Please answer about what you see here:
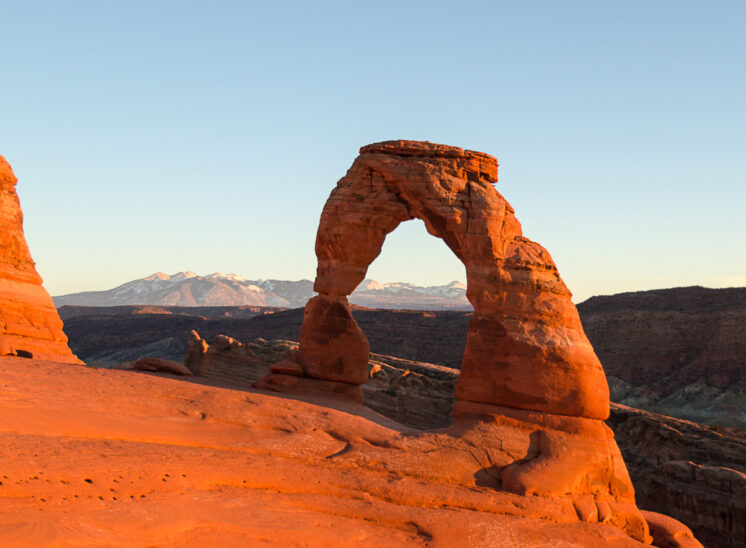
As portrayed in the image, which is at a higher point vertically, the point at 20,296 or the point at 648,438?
the point at 20,296

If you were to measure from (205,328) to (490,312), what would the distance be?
5697cm

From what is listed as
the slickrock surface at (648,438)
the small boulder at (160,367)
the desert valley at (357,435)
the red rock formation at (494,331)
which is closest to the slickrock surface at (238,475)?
the desert valley at (357,435)

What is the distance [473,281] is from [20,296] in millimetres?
11134

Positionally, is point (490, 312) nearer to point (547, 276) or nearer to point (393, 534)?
point (547, 276)

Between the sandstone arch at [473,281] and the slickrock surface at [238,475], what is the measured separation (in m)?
1.07

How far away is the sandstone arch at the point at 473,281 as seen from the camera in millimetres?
12562

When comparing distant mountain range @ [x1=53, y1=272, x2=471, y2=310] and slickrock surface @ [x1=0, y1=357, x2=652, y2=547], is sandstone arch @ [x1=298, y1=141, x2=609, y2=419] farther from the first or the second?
distant mountain range @ [x1=53, y1=272, x2=471, y2=310]

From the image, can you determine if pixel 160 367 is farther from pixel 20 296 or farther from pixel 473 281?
pixel 473 281

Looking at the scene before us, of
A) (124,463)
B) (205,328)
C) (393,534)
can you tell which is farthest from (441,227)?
(205,328)

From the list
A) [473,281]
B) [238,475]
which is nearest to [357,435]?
[238,475]

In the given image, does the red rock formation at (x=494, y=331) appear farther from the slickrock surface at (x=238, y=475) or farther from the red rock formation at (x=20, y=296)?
the red rock formation at (x=20, y=296)

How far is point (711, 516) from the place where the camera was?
17.7 metres

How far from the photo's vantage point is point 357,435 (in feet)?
37.4

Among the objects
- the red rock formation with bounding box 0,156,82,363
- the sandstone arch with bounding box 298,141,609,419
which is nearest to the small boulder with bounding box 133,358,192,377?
the red rock formation with bounding box 0,156,82,363
